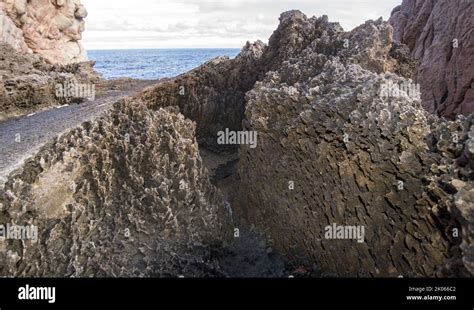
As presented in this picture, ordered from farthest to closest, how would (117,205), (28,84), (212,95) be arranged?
(28,84)
(212,95)
(117,205)

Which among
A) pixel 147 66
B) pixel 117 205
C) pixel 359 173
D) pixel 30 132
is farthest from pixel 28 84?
pixel 147 66

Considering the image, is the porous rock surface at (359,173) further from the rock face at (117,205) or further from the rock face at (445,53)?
the rock face at (445,53)

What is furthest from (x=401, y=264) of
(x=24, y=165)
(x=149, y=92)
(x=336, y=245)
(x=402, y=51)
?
(x=149, y=92)

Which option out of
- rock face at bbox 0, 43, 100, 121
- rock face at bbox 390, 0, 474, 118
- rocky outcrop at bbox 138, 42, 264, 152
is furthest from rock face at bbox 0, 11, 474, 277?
rock face at bbox 390, 0, 474, 118

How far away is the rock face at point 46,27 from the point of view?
71.1ft

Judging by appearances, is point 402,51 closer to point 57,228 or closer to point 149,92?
point 149,92

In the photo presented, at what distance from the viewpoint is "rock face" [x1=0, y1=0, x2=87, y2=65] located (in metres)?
21.7

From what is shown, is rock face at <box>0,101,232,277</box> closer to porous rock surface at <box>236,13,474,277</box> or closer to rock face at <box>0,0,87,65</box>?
porous rock surface at <box>236,13,474,277</box>

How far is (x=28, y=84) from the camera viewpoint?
11172mm

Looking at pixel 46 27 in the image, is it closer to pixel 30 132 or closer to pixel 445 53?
pixel 30 132

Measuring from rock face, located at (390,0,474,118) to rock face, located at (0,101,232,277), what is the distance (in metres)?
10.7

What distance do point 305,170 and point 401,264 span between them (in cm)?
192

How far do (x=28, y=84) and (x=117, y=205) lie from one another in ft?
22.6

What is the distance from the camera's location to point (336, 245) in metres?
5.50
